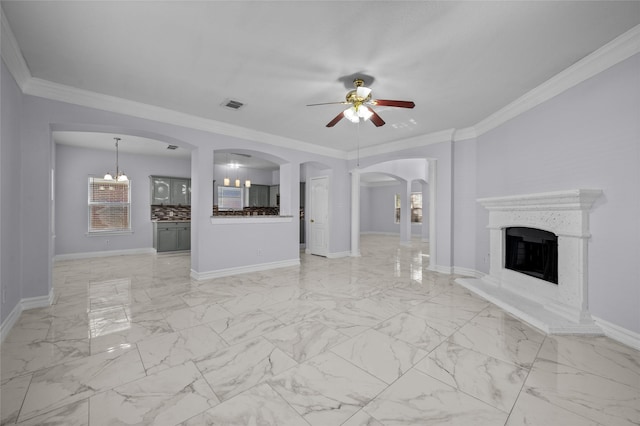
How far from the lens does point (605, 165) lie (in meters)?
2.71

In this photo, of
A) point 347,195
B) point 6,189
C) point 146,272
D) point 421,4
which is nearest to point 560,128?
point 421,4

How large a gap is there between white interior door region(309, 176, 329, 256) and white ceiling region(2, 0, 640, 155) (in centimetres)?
354

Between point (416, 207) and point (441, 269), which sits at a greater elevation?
point (416, 207)

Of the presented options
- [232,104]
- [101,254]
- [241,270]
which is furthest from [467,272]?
[101,254]

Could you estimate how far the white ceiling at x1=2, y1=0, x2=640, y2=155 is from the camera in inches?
85.6

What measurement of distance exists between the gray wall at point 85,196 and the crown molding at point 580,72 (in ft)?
25.8

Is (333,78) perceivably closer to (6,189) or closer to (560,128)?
(560,128)

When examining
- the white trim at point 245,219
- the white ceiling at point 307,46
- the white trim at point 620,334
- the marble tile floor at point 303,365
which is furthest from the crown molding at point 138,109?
the white trim at point 620,334

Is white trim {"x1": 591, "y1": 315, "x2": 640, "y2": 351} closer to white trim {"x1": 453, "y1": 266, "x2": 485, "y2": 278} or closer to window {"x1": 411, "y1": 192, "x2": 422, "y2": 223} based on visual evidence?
white trim {"x1": 453, "y1": 266, "x2": 485, "y2": 278}

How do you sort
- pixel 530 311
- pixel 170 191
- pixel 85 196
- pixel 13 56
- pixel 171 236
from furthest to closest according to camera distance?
1. pixel 170 191
2. pixel 171 236
3. pixel 85 196
4. pixel 530 311
5. pixel 13 56

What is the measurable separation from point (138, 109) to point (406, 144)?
499cm

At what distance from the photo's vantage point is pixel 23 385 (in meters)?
1.87

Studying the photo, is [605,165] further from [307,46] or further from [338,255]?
[338,255]

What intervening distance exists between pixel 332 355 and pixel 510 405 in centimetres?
123
